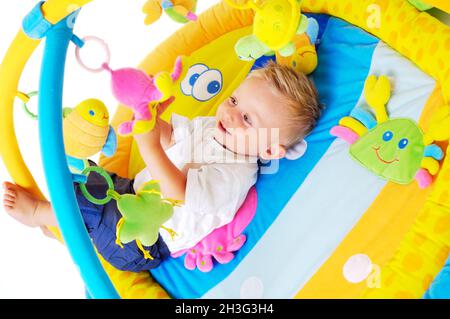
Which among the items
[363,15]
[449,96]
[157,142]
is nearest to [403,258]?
[449,96]

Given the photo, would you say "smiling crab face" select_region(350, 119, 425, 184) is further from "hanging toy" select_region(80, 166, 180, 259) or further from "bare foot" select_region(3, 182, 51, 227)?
"bare foot" select_region(3, 182, 51, 227)

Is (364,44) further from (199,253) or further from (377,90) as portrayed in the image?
(199,253)

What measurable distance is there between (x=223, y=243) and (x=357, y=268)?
30 centimetres

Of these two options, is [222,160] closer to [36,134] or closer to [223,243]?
[223,243]

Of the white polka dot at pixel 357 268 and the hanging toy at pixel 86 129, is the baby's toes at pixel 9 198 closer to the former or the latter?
the hanging toy at pixel 86 129

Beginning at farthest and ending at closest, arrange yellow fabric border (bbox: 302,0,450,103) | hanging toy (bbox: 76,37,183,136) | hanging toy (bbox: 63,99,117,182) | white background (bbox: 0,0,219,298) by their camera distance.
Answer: white background (bbox: 0,0,219,298) < yellow fabric border (bbox: 302,0,450,103) < hanging toy (bbox: 63,99,117,182) < hanging toy (bbox: 76,37,183,136)

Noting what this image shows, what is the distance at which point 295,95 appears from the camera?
39.9 inches

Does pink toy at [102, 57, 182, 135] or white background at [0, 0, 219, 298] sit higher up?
pink toy at [102, 57, 182, 135]

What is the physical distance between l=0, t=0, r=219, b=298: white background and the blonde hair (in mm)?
632

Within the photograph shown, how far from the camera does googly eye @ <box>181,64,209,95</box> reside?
1273mm

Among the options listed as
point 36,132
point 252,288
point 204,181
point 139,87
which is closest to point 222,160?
point 204,181

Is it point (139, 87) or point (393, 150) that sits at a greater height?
point (139, 87)

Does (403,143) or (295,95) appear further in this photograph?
(295,95)

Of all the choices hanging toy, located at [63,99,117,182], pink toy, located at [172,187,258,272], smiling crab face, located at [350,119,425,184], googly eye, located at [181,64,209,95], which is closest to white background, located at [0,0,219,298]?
googly eye, located at [181,64,209,95]
